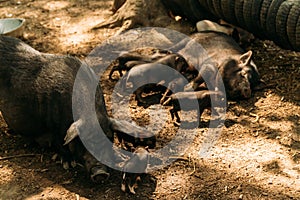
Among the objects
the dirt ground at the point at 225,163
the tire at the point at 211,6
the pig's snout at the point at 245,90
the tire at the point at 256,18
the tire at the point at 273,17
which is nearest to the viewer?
the dirt ground at the point at 225,163

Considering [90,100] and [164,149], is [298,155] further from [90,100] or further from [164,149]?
[90,100]

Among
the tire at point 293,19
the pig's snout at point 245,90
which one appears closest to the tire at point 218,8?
the tire at point 293,19

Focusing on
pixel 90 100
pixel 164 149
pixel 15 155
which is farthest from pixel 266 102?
pixel 15 155

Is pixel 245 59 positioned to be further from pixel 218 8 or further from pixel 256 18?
pixel 218 8

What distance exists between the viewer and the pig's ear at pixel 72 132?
4453mm

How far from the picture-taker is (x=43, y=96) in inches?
194

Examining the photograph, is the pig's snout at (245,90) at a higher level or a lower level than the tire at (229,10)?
lower

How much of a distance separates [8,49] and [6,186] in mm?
1363

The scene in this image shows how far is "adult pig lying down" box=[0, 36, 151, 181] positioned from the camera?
4812 mm

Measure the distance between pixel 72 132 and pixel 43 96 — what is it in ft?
2.08

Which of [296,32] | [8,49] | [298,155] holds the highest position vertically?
[8,49]

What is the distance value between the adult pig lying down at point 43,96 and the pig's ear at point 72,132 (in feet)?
0.34

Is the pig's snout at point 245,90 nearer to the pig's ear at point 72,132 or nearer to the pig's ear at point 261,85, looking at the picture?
the pig's ear at point 261,85

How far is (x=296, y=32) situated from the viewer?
6.12 meters
